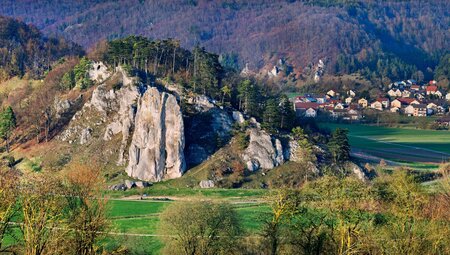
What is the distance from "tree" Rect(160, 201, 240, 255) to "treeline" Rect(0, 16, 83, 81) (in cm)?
6561

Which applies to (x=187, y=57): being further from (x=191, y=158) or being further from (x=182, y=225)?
(x=182, y=225)

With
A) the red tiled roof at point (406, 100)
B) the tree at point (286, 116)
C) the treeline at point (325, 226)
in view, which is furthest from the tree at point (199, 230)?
the red tiled roof at point (406, 100)

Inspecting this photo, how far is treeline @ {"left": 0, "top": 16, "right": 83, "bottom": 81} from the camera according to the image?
314 ft

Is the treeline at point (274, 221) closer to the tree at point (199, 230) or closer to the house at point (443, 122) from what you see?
the tree at point (199, 230)

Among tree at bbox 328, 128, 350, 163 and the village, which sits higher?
the village

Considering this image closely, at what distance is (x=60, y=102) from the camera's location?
7450 centimetres

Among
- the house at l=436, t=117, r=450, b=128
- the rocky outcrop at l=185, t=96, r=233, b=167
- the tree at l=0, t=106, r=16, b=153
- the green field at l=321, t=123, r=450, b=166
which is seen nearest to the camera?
the rocky outcrop at l=185, t=96, r=233, b=167

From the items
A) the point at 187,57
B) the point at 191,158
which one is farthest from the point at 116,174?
the point at 187,57

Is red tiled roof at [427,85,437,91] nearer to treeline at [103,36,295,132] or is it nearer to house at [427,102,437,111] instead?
house at [427,102,437,111]

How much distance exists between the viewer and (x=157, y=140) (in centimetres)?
6200

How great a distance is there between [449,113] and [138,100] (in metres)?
79.4

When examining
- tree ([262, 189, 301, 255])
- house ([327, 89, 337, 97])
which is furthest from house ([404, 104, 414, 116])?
tree ([262, 189, 301, 255])

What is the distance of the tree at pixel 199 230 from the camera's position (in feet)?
103

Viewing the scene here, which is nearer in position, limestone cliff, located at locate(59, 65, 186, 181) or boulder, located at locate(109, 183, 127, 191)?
boulder, located at locate(109, 183, 127, 191)
